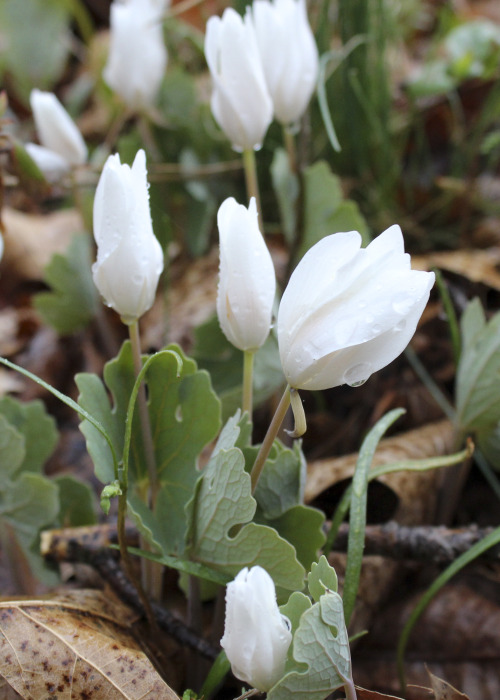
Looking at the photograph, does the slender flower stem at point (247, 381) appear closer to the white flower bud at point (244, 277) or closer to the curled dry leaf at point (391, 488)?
the white flower bud at point (244, 277)

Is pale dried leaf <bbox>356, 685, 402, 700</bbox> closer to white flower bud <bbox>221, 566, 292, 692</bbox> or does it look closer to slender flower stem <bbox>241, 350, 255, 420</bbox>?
white flower bud <bbox>221, 566, 292, 692</bbox>

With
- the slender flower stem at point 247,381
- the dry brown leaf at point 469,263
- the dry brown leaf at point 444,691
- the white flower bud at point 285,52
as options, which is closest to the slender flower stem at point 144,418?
the slender flower stem at point 247,381

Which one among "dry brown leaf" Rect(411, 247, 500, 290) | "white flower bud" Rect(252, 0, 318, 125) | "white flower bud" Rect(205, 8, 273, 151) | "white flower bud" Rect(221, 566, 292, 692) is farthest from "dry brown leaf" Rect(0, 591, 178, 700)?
"dry brown leaf" Rect(411, 247, 500, 290)

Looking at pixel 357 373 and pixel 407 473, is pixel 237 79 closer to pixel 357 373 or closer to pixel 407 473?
pixel 357 373

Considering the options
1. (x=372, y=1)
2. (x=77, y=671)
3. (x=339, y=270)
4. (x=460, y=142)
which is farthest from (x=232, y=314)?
(x=460, y=142)

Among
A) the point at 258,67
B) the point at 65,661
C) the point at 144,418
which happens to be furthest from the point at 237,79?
the point at 65,661

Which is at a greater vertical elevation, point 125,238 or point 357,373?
point 125,238
